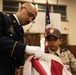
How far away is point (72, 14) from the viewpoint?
25.6 feet

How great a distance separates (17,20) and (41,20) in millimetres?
4625

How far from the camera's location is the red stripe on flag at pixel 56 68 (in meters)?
1.28

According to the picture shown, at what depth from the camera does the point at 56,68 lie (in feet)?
4.29

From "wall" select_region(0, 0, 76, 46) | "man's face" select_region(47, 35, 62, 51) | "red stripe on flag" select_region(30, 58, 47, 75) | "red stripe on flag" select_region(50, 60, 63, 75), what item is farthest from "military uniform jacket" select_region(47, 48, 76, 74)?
"wall" select_region(0, 0, 76, 46)

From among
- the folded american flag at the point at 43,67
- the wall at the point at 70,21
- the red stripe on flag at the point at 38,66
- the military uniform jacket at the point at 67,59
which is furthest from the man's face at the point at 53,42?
the wall at the point at 70,21

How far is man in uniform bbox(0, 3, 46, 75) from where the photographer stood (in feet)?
3.87

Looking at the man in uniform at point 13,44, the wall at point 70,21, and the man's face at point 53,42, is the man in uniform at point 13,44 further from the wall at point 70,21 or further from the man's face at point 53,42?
the wall at point 70,21

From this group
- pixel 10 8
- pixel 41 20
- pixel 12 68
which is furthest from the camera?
pixel 10 8

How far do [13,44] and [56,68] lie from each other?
37 centimetres

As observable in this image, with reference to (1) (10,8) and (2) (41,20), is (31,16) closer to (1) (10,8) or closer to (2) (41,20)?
(2) (41,20)

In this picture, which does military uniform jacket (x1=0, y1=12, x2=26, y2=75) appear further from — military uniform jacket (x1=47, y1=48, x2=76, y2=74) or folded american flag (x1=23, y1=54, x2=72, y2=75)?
military uniform jacket (x1=47, y1=48, x2=76, y2=74)

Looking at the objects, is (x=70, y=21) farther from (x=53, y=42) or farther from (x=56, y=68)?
(x=56, y=68)

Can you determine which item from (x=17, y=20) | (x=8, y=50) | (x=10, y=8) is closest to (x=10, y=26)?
(x=17, y=20)

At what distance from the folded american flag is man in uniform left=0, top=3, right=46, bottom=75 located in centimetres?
5
